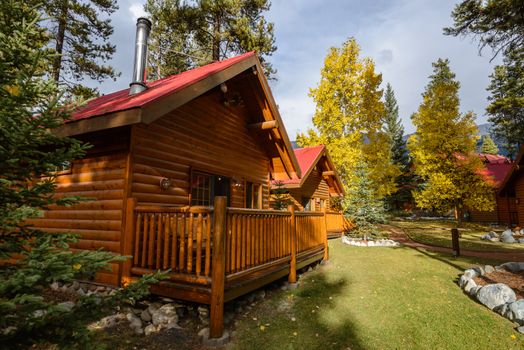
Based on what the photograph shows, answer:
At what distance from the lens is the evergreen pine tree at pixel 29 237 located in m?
2.15

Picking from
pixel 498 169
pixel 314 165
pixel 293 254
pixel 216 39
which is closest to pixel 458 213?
pixel 498 169

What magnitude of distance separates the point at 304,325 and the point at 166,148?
15.9 ft

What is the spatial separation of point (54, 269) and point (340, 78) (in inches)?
879

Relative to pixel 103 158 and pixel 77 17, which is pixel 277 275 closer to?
pixel 103 158

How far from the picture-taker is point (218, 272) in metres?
4.35

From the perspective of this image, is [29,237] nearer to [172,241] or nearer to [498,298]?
[172,241]

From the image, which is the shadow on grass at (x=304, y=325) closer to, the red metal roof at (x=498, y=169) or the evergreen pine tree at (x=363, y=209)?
the evergreen pine tree at (x=363, y=209)

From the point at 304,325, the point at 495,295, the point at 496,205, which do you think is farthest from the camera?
the point at 496,205

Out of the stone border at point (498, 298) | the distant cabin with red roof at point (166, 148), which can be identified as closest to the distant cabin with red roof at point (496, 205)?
the stone border at point (498, 298)

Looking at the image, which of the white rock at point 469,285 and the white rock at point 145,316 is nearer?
the white rock at point 145,316

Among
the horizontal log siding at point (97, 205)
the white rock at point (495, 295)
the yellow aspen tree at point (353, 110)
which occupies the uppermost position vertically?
the yellow aspen tree at point (353, 110)

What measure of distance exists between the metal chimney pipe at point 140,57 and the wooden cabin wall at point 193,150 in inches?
57.2

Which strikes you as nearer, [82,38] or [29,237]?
[29,237]

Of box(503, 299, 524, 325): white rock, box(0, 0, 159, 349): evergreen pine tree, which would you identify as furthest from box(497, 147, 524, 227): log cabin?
box(0, 0, 159, 349): evergreen pine tree
